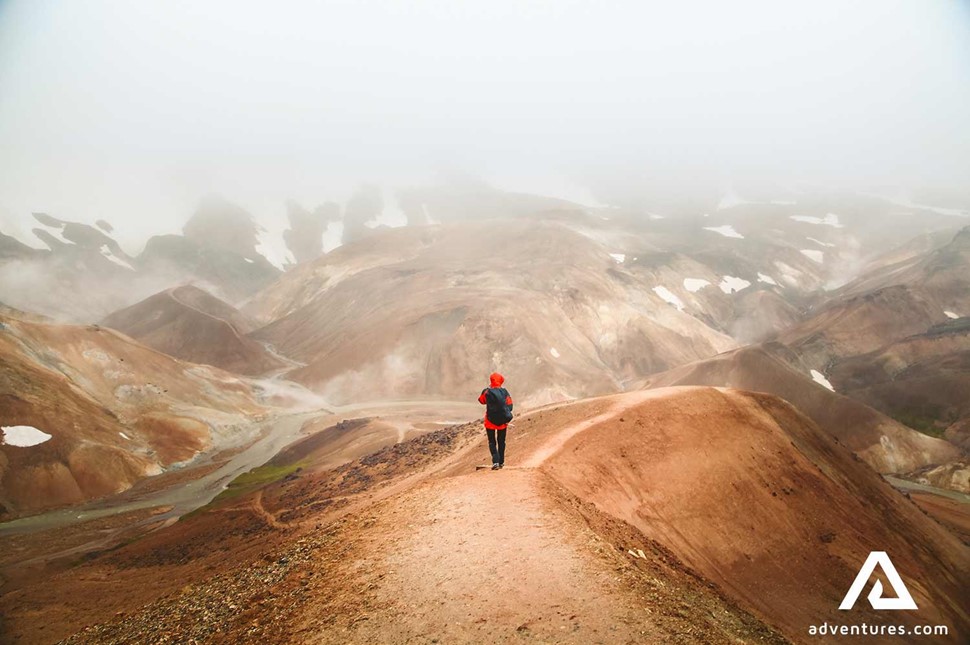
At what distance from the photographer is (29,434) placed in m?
44.7

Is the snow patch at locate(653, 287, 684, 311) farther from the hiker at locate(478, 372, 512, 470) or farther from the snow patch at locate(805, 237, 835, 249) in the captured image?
the hiker at locate(478, 372, 512, 470)

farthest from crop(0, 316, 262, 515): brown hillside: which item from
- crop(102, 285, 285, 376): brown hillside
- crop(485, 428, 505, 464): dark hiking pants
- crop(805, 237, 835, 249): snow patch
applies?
crop(805, 237, 835, 249): snow patch

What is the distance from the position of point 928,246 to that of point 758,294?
74869 mm

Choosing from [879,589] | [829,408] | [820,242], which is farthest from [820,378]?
[820,242]

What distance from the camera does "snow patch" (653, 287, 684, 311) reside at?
123000 millimetres

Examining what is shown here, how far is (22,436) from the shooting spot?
4416cm

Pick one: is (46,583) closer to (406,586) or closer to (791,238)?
(406,586)

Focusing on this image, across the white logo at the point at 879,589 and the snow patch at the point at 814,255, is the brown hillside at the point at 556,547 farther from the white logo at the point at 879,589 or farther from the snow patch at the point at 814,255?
the snow patch at the point at 814,255

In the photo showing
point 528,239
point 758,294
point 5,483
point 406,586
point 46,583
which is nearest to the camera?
point 406,586

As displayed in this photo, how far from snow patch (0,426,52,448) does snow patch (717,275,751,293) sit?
473ft

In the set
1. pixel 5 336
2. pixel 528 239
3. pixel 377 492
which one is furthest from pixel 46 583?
pixel 528 239

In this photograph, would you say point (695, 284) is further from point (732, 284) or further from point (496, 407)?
point (496, 407)

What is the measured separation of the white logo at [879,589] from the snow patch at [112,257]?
212 m

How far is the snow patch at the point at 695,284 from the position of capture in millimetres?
133375
